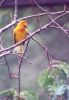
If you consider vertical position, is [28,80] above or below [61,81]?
below

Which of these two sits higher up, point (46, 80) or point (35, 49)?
point (46, 80)

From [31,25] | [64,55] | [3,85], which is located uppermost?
[31,25]

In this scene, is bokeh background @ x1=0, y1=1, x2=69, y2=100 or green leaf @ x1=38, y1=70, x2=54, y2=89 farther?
bokeh background @ x1=0, y1=1, x2=69, y2=100

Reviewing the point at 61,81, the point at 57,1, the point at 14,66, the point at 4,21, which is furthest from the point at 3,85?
the point at 61,81

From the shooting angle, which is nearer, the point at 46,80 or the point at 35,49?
the point at 46,80

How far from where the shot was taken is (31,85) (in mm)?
4590

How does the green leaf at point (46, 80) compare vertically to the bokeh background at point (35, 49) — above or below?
above

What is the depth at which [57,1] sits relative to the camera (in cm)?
452

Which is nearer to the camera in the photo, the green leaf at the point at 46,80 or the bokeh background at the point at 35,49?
the green leaf at the point at 46,80

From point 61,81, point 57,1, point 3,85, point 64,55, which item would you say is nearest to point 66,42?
point 64,55

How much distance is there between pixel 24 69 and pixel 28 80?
0.14m

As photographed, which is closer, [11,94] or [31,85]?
[11,94]

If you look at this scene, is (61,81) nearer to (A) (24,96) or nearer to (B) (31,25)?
(A) (24,96)

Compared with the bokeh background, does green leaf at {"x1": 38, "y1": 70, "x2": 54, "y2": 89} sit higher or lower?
higher
